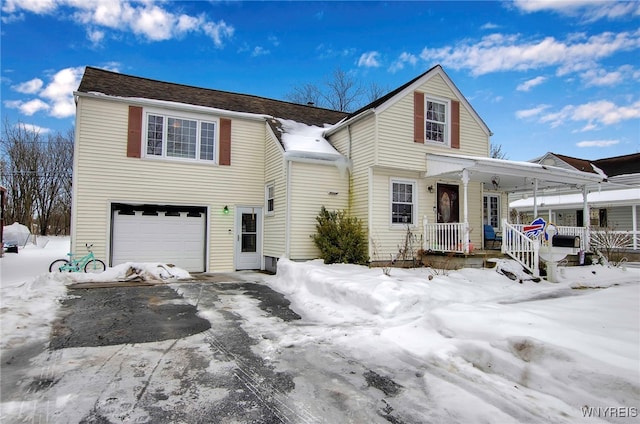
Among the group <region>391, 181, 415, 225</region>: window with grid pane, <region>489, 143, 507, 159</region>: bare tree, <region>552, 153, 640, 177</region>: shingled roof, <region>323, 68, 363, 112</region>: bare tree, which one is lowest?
<region>391, 181, 415, 225</region>: window with grid pane

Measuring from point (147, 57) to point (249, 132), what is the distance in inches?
505

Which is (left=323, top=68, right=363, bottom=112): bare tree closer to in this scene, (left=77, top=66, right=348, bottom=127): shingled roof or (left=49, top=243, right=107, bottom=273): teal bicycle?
(left=77, top=66, right=348, bottom=127): shingled roof

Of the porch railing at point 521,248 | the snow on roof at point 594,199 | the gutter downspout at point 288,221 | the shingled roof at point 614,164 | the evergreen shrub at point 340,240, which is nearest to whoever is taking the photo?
the porch railing at point 521,248

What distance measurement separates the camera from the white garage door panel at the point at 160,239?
11.2 meters

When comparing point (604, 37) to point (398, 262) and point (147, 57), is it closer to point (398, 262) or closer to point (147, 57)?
point (398, 262)

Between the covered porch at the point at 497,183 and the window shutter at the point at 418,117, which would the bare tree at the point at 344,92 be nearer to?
the window shutter at the point at 418,117

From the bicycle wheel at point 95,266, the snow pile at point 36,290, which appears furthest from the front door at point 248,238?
the bicycle wheel at point 95,266

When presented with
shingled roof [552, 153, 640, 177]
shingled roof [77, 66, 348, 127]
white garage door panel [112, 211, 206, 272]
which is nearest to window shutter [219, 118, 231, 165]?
shingled roof [77, 66, 348, 127]

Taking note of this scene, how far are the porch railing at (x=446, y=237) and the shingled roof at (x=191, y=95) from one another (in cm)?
646

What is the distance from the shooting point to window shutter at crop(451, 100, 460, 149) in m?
12.4

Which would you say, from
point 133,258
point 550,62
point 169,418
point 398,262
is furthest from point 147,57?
point 169,418

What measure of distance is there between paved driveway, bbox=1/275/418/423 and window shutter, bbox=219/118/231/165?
7.15 metres

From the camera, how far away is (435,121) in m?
12.3

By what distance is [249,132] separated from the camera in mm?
12961
